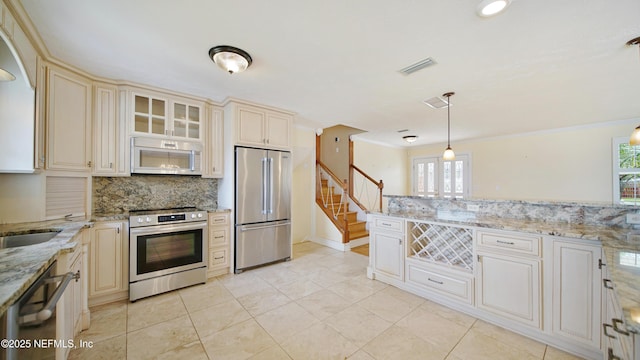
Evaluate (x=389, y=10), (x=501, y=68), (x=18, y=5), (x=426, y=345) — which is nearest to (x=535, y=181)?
(x=501, y=68)

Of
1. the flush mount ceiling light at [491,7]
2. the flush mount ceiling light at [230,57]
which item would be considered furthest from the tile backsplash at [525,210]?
the flush mount ceiling light at [230,57]

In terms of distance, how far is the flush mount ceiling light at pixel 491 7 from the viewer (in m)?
1.53

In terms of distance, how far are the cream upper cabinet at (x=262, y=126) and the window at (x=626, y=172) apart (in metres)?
6.17

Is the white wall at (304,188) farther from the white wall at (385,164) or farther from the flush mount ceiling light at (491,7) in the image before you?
the flush mount ceiling light at (491,7)

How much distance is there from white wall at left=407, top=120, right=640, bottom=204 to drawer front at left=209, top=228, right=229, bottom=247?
5991 mm

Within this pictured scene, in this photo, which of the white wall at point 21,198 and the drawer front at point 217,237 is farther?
the drawer front at point 217,237

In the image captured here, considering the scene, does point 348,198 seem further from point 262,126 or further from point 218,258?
point 218,258

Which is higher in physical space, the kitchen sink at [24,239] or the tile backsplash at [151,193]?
the tile backsplash at [151,193]

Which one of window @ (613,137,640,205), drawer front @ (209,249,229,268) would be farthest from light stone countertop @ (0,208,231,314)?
window @ (613,137,640,205)

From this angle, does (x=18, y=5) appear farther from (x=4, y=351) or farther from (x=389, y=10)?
(x=389, y=10)

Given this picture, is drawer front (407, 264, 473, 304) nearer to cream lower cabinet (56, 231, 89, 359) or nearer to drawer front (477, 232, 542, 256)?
drawer front (477, 232, 542, 256)

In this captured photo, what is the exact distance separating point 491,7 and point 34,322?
10.1 feet

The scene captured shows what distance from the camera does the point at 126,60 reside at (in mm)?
2330

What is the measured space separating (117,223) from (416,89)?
3870 millimetres
